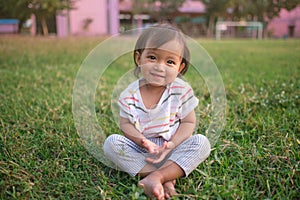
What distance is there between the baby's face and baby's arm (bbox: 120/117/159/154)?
189 mm

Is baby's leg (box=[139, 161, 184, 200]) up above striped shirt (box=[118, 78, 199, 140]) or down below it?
below

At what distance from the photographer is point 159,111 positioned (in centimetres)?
134

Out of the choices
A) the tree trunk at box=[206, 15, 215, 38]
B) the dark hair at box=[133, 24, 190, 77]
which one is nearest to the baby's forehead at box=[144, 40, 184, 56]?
the dark hair at box=[133, 24, 190, 77]

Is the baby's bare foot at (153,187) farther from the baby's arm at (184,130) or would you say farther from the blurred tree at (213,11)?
the blurred tree at (213,11)

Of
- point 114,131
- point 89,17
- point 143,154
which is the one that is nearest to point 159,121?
point 143,154

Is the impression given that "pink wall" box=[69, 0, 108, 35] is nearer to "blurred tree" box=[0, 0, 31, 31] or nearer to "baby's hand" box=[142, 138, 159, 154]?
→ "blurred tree" box=[0, 0, 31, 31]

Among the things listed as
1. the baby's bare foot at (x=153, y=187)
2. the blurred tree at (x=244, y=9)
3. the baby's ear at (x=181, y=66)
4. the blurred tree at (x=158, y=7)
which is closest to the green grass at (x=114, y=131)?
the baby's bare foot at (x=153, y=187)

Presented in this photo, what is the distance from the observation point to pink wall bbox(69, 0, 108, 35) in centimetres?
1208

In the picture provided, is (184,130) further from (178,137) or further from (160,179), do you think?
(160,179)

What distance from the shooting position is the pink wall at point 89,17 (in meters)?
12.1

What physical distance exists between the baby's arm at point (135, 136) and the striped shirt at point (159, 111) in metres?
0.02

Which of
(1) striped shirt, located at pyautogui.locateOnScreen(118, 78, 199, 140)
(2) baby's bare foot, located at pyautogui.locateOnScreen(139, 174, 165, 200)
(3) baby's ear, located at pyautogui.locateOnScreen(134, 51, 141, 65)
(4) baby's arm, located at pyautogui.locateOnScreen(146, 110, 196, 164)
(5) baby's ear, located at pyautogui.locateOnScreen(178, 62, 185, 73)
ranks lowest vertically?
(2) baby's bare foot, located at pyautogui.locateOnScreen(139, 174, 165, 200)

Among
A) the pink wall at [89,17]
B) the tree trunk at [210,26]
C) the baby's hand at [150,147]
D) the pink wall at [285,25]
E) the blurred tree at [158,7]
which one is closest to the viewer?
the baby's hand at [150,147]

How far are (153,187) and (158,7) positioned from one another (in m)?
14.1
